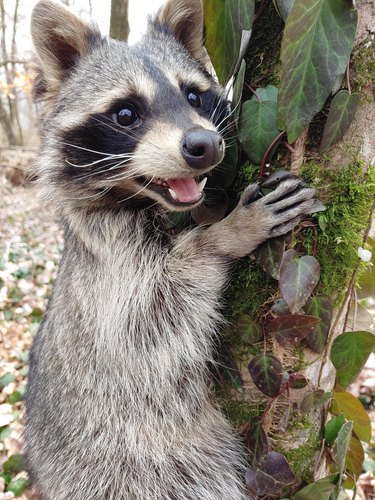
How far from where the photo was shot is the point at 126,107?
2215 millimetres

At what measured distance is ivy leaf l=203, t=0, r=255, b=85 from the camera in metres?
1.69

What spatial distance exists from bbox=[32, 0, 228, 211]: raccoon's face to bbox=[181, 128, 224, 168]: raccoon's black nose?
12 millimetres

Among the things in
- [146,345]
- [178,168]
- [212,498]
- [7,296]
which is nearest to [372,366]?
[212,498]

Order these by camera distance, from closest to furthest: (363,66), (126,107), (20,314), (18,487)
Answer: (363,66)
(126,107)
(18,487)
(20,314)

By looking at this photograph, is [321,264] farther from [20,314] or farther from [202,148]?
[20,314]

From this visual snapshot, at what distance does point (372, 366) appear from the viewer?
5.06 meters

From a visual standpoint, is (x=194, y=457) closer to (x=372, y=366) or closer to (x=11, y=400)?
(x=11, y=400)

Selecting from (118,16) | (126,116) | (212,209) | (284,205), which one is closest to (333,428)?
(284,205)

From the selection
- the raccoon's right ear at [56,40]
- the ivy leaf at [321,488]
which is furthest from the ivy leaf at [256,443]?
the raccoon's right ear at [56,40]

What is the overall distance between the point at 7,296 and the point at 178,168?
196 inches

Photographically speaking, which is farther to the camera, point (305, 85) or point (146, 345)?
point (146, 345)

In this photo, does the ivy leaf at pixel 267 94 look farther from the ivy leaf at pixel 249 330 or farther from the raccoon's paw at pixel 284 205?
the ivy leaf at pixel 249 330

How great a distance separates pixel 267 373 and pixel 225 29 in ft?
4.35

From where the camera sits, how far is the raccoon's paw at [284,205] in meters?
1.80
